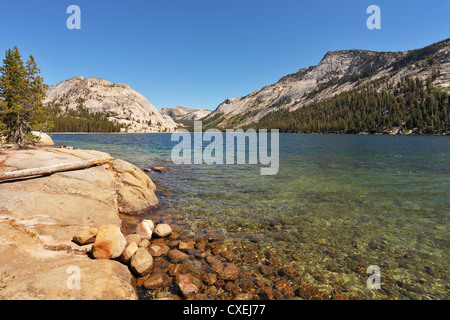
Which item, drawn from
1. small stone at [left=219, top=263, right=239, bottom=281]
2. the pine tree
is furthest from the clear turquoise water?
the pine tree

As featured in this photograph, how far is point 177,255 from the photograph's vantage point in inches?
336

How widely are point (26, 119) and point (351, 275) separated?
100 ft

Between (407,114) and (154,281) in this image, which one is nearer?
(154,281)

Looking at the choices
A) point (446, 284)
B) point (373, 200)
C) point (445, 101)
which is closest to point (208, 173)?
point (373, 200)

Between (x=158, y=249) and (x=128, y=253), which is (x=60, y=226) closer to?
(x=128, y=253)

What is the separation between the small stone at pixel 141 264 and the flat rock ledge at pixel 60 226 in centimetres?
27

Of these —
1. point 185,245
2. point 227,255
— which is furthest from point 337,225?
point 185,245

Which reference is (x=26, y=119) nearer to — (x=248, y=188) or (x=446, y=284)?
(x=248, y=188)

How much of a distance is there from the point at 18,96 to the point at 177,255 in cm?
2400

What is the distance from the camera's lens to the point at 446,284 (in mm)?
6953

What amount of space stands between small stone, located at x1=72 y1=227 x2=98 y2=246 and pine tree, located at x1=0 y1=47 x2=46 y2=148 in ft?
63.1

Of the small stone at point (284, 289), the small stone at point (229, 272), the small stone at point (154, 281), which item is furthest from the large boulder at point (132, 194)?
the small stone at point (284, 289)

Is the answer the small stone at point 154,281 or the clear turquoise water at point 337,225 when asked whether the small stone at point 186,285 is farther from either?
the clear turquoise water at point 337,225
